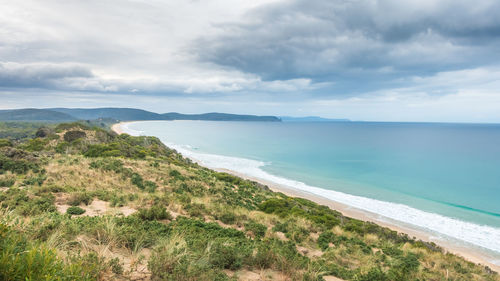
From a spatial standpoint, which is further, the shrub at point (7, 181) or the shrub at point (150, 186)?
the shrub at point (150, 186)

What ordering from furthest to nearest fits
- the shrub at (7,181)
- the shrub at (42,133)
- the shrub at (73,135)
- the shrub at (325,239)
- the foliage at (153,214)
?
the shrub at (42,133) < the shrub at (73,135) < the shrub at (7,181) < the shrub at (325,239) < the foliage at (153,214)

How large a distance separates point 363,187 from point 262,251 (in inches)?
1403

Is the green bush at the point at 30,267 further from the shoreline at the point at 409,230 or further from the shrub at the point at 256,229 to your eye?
the shoreline at the point at 409,230

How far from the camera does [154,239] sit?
613 centimetres

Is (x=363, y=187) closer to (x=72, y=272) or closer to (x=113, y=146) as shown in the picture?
(x=113, y=146)

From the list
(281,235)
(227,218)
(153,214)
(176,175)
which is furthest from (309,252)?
(176,175)

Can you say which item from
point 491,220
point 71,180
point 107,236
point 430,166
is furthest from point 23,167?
point 430,166

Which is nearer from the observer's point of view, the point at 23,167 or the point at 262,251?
the point at 262,251

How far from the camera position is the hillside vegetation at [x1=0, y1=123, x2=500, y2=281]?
4.15 meters

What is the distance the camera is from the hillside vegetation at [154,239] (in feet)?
13.6

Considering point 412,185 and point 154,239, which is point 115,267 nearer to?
point 154,239

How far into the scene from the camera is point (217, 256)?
5383 millimetres

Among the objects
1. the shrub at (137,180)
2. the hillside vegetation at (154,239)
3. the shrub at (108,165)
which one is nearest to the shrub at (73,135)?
the hillside vegetation at (154,239)

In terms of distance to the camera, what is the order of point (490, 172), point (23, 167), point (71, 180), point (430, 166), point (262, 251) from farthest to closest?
point (430, 166) < point (490, 172) < point (23, 167) < point (71, 180) < point (262, 251)
